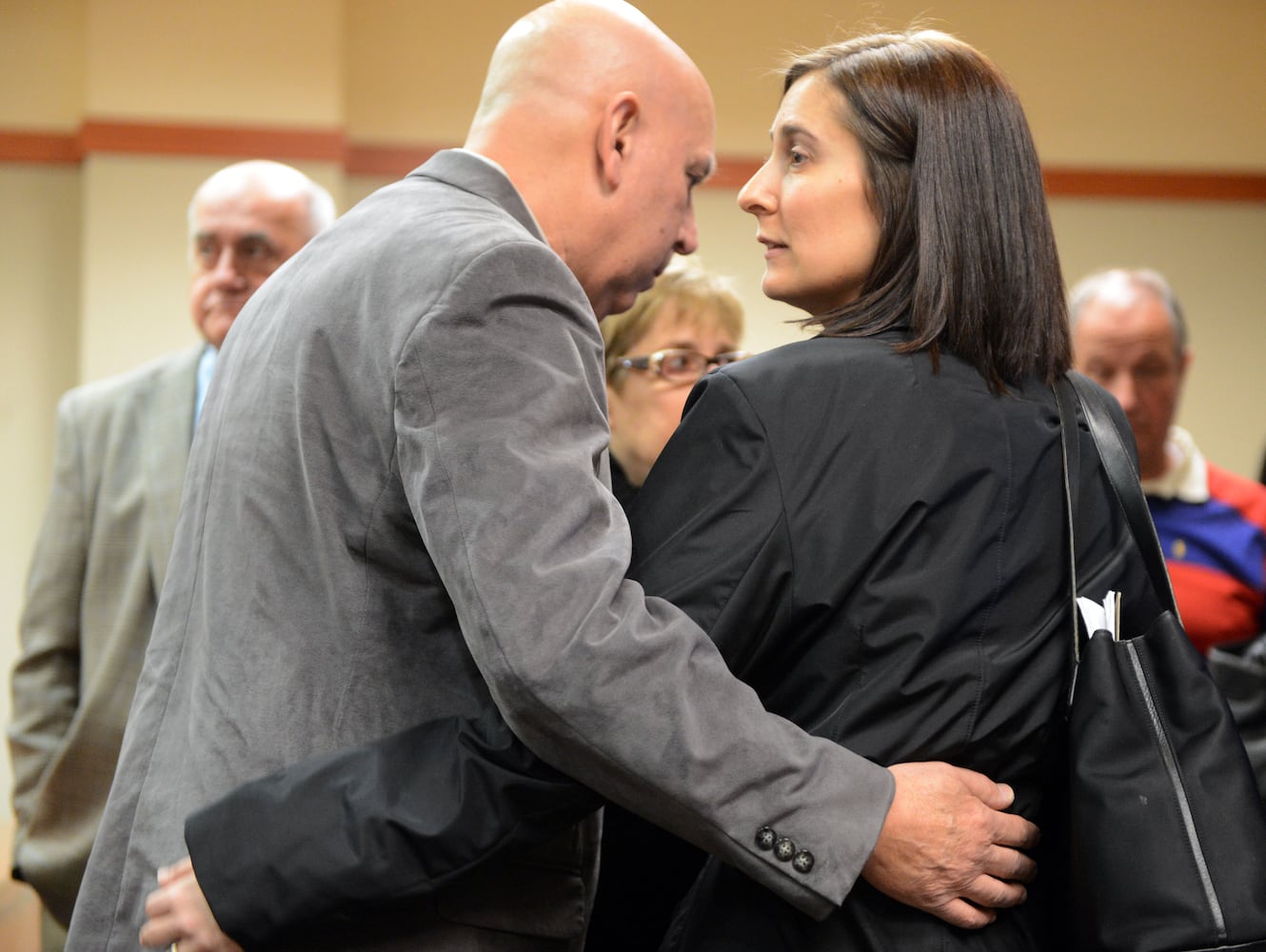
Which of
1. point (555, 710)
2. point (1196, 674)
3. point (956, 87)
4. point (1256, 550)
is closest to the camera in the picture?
point (555, 710)

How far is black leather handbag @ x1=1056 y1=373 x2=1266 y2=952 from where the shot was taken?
1.18 m

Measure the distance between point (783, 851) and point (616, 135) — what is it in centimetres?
82

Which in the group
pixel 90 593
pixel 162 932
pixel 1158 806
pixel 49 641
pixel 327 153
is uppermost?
pixel 1158 806

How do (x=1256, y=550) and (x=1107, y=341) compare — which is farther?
(x=1107, y=341)

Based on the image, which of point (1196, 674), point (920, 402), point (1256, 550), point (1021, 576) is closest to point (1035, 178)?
point (920, 402)

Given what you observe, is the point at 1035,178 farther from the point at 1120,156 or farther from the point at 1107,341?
the point at 1120,156

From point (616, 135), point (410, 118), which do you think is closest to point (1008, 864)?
point (616, 135)

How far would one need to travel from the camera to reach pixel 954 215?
135 centimetres

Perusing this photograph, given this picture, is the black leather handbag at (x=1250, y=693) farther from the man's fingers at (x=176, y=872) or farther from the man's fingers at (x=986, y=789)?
the man's fingers at (x=176, y=872)

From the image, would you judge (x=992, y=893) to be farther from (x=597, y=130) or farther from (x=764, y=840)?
(x=597, y=130)

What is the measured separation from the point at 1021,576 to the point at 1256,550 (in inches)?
69.6

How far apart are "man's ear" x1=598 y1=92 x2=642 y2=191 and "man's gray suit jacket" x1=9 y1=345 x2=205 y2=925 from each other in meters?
1.31

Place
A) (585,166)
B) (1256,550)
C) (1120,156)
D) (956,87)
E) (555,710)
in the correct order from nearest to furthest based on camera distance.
Result: (555,710) < (956,87) < (585,166) < (1256,550) < (1120,156)

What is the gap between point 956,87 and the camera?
1379mm
